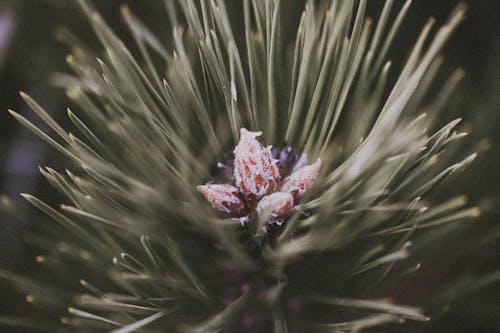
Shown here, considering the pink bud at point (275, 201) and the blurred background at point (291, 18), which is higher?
the blurred background at point (291, 18)

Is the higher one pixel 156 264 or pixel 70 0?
pixel 70 0

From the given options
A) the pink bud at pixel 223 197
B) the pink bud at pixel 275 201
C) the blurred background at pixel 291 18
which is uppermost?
the blurred background at pixel 291 18

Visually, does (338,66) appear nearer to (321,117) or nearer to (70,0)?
(321,117)

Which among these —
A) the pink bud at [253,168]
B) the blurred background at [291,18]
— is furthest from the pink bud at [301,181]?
the blurred background at [291,18]

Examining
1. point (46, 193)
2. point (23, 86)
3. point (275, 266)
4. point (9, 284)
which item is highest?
point (23, 86)

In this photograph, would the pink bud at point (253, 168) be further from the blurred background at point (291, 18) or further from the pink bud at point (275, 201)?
the blurred background at point (291, 18)

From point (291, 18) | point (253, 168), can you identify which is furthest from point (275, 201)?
point (291, 18)

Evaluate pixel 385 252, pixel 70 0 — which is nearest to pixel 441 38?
pixel 385 252
